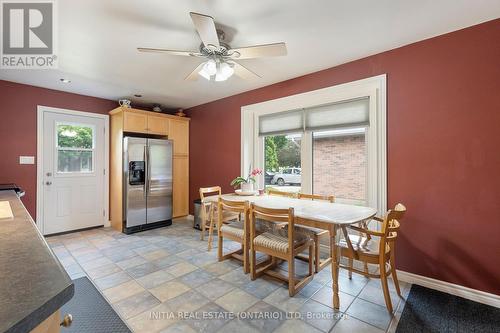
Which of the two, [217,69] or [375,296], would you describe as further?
[217,69]

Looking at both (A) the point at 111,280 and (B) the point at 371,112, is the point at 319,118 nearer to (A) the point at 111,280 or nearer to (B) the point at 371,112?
(B) the point at 371,112

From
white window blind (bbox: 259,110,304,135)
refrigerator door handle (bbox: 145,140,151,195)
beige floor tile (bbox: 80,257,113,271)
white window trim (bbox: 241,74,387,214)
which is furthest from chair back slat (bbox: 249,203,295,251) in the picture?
refrigerator door handle (bbox: 145,140,151,195)

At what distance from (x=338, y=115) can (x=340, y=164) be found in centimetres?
65

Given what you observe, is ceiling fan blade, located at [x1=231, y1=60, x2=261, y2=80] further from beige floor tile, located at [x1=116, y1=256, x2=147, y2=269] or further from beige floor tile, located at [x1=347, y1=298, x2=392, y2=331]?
beige floor tile, located at [x1=116, y1=256, x2=147, y2=269]

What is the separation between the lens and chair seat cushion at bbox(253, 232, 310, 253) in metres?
2.24

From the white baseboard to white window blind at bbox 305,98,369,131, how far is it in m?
1.71

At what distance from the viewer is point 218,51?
219 cm

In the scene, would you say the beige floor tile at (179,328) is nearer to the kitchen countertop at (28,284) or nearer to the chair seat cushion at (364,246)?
the kitchen countertop at (28,284)

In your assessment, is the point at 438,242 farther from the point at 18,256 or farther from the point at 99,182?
the point at 99,182

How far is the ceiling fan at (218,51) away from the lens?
180cm

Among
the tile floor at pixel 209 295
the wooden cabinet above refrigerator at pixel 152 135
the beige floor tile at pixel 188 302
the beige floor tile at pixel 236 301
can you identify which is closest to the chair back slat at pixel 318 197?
the tile floor at pixel 209 295

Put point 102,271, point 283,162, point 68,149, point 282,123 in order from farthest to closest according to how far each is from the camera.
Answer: point 68,149, point 283,162, point 282,123, point 102,271

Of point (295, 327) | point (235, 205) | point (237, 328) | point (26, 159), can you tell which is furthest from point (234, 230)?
point (26, 159)

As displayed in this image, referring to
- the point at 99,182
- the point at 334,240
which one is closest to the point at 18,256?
the point at 334,240
